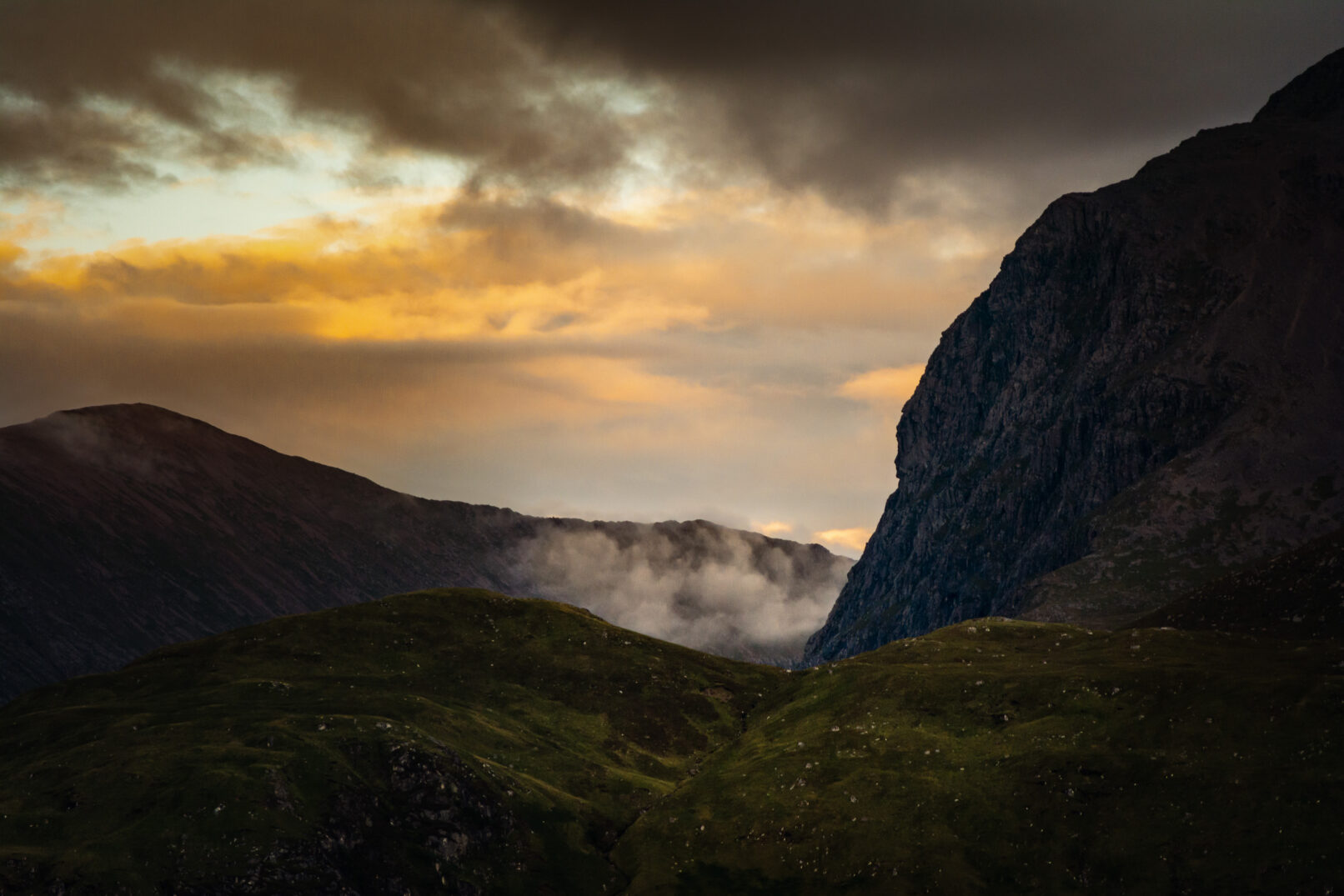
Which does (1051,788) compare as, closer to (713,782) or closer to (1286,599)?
(713,782)

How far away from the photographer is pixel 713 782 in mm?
100125

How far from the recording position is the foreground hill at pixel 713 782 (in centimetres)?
7644

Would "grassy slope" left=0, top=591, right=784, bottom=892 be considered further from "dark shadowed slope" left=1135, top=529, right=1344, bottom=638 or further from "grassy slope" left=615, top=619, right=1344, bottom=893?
"dark shadowed slope" left=1135, top=529, right=1344, bottom=638

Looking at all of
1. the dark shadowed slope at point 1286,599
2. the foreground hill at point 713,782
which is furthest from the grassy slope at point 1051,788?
the dark shadowed slope at point 1286,599

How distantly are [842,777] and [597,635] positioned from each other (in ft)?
179

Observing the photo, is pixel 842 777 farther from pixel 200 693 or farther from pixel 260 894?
pixel 200 693

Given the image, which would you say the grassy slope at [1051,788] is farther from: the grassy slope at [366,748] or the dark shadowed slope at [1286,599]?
the dark shadowed slope at [1286,599]

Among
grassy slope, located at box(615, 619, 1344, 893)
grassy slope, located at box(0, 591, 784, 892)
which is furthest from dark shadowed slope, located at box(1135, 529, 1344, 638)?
grassy slope, located at box(0, 591, 784, 892)

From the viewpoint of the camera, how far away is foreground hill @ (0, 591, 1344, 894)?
76.4m

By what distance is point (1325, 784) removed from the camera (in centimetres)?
7444

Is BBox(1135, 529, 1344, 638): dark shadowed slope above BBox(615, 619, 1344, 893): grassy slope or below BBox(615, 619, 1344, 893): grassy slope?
above

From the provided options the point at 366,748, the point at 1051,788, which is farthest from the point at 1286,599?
the point at 366,748

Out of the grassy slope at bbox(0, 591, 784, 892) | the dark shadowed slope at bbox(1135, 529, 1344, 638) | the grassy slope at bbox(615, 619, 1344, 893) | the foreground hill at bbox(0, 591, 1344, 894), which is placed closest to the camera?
the grassy slope at bbox(615, 619, 1344, 893)

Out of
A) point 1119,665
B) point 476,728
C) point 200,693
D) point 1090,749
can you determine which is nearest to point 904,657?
point 1119,665
